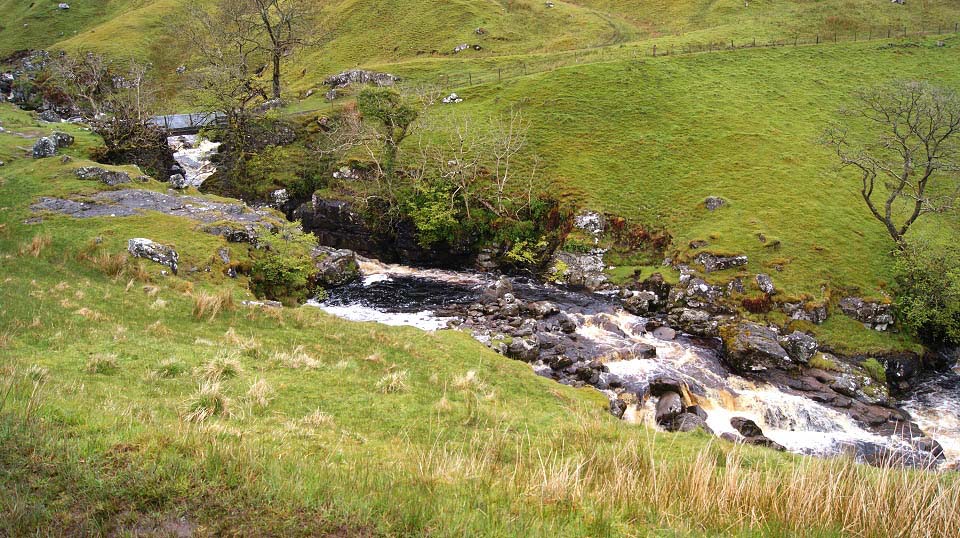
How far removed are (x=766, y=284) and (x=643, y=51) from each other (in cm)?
4867

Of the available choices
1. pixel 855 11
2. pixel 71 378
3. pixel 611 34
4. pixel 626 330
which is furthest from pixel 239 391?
pixel 855 11

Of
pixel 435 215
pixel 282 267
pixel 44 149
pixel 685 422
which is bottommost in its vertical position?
pixel 685 422

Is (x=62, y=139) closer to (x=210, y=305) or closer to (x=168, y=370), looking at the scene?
(x=210, y=305)

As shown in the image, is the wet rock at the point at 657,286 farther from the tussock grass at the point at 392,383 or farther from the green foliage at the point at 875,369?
the tussock grass at the point at 392,383

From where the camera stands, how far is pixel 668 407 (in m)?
22.8

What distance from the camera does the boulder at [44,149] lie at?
39.7 meters

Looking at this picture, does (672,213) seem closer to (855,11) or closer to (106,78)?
(855,11)

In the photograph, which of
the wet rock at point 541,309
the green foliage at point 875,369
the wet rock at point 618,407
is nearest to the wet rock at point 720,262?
the green foliage at point 875,369

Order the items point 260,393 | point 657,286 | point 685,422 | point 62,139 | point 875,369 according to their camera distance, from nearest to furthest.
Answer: point 260,393, point 685,422, point 875,369, point 657,286, point 62,139

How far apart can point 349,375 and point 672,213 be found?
32.4 meters

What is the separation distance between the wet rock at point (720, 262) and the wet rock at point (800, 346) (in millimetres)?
6422

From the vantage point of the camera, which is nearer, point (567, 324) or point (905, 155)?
point (567, 324)

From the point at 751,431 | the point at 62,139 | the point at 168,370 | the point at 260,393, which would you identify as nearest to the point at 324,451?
the point at 260,393

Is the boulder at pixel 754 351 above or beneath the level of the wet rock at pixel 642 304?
beneath
